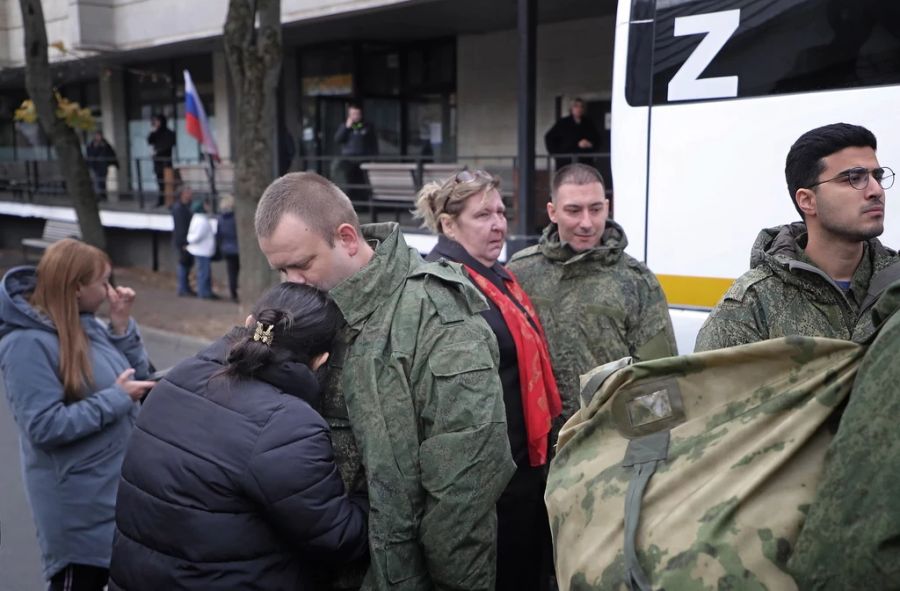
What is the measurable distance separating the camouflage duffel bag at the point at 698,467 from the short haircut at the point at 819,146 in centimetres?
110

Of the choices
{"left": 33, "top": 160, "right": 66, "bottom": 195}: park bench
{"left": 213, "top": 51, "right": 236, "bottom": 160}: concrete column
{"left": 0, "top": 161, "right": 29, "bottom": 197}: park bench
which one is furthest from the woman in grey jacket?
{"left": 0, "top": 161, "right": 29, "bottom": 197}: park bench

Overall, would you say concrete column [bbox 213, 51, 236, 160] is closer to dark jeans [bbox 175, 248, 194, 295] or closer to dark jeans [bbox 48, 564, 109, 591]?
dark jeans [bbox 175, 248, 194, 295]

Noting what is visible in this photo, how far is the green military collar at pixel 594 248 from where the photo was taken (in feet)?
11.0

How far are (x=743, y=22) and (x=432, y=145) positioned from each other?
1252 centimetres

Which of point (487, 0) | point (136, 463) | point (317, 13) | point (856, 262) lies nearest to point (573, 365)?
point (856, 262)

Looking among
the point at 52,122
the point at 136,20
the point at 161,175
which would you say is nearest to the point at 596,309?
the point at 52,122

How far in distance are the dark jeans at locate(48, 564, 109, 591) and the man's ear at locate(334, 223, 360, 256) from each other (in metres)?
1.69

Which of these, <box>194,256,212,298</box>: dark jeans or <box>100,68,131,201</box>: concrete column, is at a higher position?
<box>100,68,131,201</box>: concrete column

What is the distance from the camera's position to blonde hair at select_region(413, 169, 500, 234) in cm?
330

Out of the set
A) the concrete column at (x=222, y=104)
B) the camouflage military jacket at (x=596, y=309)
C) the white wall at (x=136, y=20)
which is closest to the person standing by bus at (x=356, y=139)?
the white wall at (x=136, y=20)

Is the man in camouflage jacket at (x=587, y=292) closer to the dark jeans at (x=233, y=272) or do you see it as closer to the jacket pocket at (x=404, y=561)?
the jacket pocket at (x=404, y=561)

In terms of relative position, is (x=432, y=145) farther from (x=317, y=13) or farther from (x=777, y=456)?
(x=777, y=456)

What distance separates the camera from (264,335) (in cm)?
197

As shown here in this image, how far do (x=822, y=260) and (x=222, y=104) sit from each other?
17.0m
